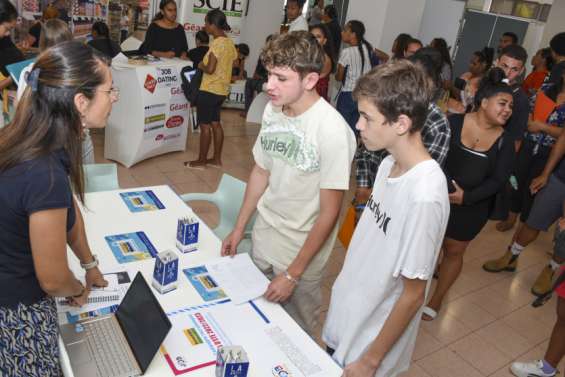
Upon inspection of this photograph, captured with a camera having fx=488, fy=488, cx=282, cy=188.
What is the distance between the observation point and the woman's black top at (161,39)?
5.27 meters

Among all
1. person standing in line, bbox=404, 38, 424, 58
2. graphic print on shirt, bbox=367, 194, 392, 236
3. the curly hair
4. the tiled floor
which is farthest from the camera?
person standing in line, bbox=404, 38, 424, 58

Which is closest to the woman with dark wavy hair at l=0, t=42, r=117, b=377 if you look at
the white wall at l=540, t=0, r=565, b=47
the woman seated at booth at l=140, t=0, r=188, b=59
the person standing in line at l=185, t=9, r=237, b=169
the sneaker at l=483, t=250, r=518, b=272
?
the person standing in line at l=185, t=9, r=237, b=169

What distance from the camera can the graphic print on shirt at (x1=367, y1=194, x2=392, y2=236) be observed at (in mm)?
1527

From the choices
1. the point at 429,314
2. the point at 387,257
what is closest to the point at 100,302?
the point at 387,257

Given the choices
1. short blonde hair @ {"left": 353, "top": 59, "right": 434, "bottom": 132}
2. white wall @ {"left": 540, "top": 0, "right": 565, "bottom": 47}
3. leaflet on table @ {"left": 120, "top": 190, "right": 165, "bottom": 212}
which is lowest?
leaflet on table @ {"left": 120, "top": 190, "right": 165, "bottom": 212}

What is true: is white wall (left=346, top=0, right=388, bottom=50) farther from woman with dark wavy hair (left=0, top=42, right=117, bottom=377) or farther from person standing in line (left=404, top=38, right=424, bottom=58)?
woman with dark wavy hair (left=0, top=42, right=117, bottom=377)

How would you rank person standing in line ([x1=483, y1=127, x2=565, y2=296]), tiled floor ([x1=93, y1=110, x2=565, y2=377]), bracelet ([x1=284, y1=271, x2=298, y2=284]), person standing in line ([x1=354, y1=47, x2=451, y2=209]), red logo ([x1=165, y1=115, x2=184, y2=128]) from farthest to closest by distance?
red logo ([x1=165, y1=115, x2=184, y2=128]) < person standing in line ([x1=483, y1=127, x2=565, y2=296]) < tiled floor ([x1=93, y1=110, x2=565, y2=377]) < person standing in line ([x1=354, y1=47, x2=451, y2=209]) < bracelet ([x1=284, y1=271, x2=298, y2=284])

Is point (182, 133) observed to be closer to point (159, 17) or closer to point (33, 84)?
point (159, 17)

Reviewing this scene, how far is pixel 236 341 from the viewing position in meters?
1.65

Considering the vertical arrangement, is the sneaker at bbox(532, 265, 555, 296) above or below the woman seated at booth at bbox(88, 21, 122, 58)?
below

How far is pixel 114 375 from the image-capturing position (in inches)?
56.1

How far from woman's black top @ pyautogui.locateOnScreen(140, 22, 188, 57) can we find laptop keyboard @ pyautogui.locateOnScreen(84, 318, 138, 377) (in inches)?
167

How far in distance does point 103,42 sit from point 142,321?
13.6 feet

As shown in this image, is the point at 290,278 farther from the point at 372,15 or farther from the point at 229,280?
the point at 372,15
